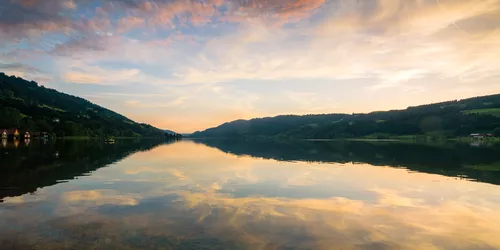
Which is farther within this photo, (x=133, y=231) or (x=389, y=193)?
(x=389, y=193)

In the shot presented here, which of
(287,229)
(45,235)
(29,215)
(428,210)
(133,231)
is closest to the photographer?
(45,235)

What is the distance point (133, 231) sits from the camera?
63.1 feet

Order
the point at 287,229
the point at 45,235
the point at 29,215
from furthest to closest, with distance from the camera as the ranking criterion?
the point at 29,215
the point at 287,229
the point at 45,235

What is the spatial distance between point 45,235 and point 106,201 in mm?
10301

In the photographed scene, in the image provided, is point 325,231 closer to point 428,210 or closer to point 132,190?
point 428,210

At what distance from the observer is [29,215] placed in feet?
73.0

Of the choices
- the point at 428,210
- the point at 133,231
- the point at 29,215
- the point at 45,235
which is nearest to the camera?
the point at 45,235

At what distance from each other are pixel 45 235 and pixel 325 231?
1668 centimetres

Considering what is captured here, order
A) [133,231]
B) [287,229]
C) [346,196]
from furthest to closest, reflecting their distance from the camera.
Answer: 1. [346,196]
2. [287,229]
3. [133,231]

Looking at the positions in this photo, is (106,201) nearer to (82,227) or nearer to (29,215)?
(29,215)

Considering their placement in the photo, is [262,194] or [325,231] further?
[262,194]

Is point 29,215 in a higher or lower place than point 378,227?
higher

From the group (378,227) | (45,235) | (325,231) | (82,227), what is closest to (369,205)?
(378,227)

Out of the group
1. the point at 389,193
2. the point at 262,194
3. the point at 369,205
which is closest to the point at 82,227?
the point at 262,194
